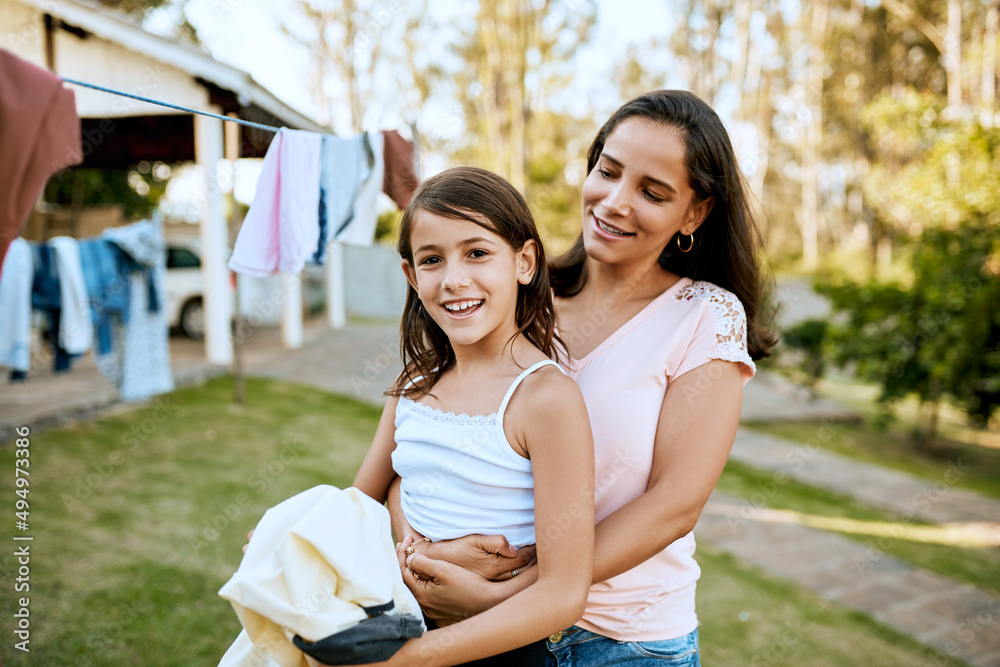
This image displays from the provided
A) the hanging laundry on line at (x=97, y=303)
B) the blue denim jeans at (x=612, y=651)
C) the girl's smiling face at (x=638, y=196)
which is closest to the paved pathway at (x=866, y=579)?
the blue denim jeans at (x=612, y=651)

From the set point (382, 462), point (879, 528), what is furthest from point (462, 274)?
point (879, 528)

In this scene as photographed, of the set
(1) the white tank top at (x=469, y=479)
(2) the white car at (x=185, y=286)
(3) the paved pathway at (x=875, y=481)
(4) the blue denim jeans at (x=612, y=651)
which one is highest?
(1) the white tank top at (x=469, y=479)

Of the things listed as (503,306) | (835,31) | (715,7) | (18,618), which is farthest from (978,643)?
(835,31)

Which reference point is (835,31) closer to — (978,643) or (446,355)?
(978,643)

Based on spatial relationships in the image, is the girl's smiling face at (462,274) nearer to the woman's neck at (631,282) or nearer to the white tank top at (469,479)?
the white tank top at (469,479)

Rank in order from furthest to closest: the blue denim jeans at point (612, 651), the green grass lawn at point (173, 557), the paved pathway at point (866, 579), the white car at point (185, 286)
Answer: the white car at point (185, 286), the paved pathway at point (866, 579), the green grass lawn at point (173, 557), the blue denim jeans at point (612, 651)

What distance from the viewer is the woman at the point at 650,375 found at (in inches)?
44.8

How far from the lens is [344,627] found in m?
0.93

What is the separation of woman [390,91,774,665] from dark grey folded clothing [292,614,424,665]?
15cm

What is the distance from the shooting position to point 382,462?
1437 mm

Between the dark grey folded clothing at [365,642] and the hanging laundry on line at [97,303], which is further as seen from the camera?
the hanging laundry on line at [97,303]

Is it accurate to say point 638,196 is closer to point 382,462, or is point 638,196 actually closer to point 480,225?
point 480,225

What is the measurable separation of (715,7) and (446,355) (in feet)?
47.6

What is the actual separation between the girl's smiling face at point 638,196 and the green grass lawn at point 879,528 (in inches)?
176
